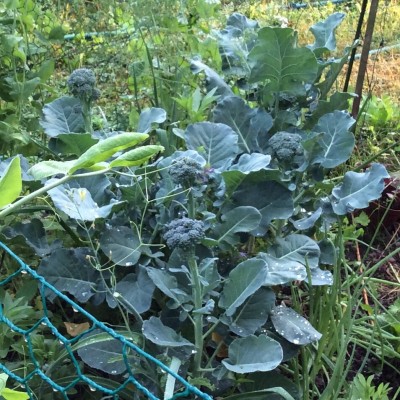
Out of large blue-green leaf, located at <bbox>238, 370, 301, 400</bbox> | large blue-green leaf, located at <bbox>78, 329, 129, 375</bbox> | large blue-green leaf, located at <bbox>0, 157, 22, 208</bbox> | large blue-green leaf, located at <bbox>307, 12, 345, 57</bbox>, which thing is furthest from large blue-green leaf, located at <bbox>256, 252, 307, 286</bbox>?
large blue-green leaf, located at <bbox>307, 12, 345, 57</bbox>

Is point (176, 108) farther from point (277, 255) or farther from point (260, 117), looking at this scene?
point (277, 255)

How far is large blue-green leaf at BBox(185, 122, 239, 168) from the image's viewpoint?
173cm

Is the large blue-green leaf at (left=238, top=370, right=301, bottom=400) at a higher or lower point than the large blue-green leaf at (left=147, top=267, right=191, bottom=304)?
lower

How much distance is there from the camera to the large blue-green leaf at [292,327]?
1467mm

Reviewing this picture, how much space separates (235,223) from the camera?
5.16 feet

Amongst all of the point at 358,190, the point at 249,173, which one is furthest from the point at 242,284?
the point at 358,190

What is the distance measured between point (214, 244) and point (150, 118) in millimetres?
479

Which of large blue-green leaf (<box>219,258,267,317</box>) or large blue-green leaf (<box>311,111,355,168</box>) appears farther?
large blue-green leaf (<box>311,111,355,168</box>)

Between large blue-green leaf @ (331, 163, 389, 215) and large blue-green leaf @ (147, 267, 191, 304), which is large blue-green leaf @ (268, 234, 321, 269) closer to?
large blue-green leaf @ (331, 163, 389, 215)

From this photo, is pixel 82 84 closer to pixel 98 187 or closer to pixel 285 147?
pixel 98 187

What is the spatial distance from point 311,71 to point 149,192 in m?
0.60

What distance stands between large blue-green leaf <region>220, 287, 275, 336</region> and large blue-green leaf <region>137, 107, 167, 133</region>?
57cm

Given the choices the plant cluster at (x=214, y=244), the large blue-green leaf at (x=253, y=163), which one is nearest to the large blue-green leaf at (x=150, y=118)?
the plant cluster at (x=214, y=244)

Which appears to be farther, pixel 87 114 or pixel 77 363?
pixel 87 114
